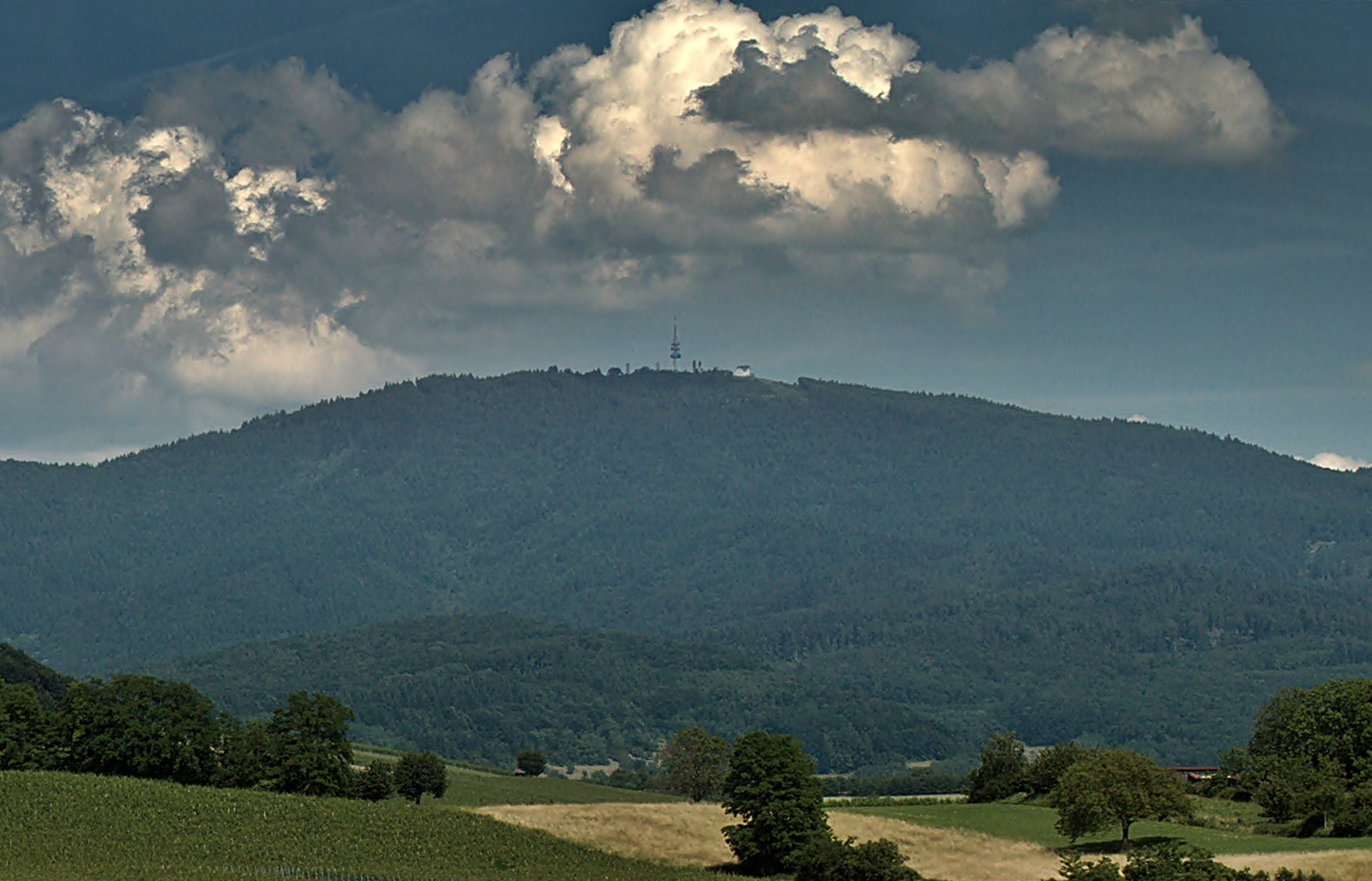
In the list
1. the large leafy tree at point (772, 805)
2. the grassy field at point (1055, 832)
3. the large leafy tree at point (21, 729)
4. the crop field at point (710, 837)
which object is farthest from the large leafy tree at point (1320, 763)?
the large leafy tree at point (21, 729)

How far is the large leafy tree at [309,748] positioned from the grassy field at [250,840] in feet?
40.9

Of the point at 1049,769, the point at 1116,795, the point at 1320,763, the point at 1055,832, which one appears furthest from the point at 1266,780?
the point at 1116,795

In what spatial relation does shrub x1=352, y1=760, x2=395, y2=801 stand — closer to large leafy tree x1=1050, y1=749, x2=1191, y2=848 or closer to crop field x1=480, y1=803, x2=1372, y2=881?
crop field x1=480, y1=803, x2=1372, y2=881

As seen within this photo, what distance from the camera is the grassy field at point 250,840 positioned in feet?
426

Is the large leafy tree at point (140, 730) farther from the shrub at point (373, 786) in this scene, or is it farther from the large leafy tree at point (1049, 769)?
the large leafy tree at point (1049, 769)

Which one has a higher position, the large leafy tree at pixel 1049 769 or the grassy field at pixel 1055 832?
the large leafy tree at pixel 1049 769

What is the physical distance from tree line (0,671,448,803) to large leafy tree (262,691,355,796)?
80mm

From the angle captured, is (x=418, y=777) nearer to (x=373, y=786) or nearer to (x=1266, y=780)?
(x=373, y=786)

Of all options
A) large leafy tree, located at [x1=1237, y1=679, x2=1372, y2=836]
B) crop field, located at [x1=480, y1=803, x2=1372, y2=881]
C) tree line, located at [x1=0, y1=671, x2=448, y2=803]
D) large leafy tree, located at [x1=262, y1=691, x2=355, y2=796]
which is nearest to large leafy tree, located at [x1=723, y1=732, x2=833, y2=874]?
crop field, located at [x1=480, y1=803, x2=1372, y2=881]

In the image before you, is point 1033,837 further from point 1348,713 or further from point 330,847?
point 330,847

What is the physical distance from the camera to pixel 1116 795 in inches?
5881

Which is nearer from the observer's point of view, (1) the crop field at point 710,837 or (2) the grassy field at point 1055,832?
(1) the crop field at point 710,837

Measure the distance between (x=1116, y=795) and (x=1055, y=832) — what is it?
1077 cm

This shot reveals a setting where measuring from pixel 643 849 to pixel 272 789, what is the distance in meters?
37.7
